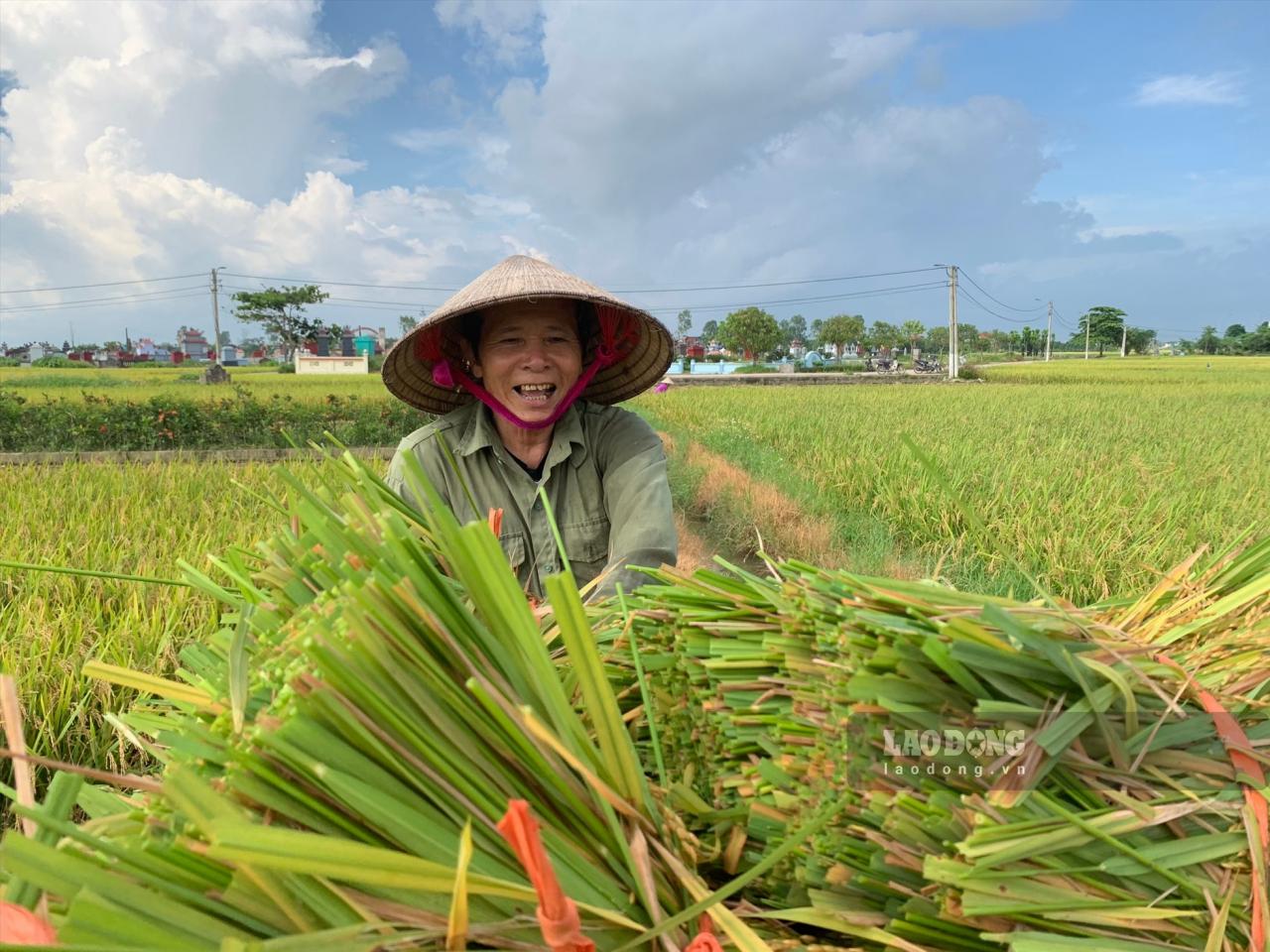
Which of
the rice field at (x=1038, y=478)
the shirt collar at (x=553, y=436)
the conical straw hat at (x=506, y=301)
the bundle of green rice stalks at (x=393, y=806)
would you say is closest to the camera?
the bundle of green rice stalks at (x=393, y=806)

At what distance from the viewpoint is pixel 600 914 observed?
0.54 m

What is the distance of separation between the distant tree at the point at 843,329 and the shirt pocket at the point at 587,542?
8783 cm

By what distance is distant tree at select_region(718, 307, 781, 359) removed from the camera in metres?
72.4

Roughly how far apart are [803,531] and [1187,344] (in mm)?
120273

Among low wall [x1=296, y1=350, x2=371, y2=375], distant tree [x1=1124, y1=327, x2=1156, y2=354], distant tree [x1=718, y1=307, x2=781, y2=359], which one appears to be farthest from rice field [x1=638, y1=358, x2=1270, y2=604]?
distant tree [x1=1124, y1=327, x2=1156, y2=354]

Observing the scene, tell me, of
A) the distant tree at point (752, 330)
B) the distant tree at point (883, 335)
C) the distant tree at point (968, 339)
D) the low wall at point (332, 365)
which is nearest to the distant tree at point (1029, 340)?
the distant tree at point (968, 339)

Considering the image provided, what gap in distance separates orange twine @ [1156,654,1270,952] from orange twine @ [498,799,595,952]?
52 centimetres

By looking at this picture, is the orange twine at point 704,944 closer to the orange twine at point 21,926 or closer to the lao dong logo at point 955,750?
the lao dong logo at point 955,750

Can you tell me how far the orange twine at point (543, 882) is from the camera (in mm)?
468

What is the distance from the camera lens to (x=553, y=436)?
217 cm

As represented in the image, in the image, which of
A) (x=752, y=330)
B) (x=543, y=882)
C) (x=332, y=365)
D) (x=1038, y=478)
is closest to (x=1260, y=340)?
(x=752, y=330)

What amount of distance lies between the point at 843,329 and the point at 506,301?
88.3 m

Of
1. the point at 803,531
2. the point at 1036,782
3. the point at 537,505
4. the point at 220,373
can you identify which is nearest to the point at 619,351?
the point at 537,505

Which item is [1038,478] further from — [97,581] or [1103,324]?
[1103,324]
